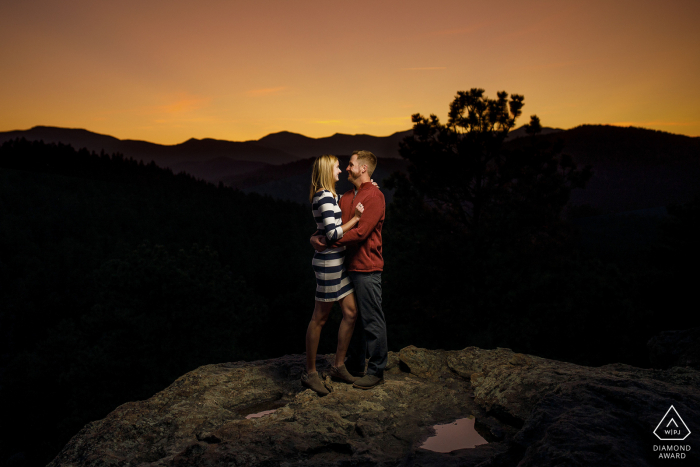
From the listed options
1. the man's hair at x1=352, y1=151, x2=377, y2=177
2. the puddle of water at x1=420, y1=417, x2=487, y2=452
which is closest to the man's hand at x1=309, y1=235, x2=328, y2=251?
the man's hair at x1=352, y1=151, x2=377, y2=177

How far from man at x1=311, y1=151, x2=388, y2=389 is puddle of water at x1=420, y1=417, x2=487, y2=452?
2.51 feet

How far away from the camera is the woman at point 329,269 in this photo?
3152 millimetres

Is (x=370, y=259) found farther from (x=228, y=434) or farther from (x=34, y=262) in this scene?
(x=34, y=262)

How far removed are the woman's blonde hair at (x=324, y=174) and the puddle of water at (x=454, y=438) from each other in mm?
1825

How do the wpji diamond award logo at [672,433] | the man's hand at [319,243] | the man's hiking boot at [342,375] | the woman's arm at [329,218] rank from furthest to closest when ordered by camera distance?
the man's hiking boot at [342,375]
the man's hand at [319,243]
the woman's arm at [329,218]
the wpji diamond award logo at [672,433]

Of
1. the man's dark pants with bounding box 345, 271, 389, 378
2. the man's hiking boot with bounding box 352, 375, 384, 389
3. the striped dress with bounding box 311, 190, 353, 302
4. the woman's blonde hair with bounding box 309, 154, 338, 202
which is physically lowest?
the man's hiking boot with bounding box 352, 375, 384, 389

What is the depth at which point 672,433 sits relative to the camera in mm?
1673

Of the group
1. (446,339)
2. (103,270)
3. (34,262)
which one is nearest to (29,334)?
(34,262)

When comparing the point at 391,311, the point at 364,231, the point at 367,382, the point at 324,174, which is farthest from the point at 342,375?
the point at 391,311

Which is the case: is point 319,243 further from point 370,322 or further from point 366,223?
point 370,322

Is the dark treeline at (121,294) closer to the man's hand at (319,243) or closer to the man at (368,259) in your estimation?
the man at (368,259)

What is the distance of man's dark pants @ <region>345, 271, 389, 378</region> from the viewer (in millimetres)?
3338

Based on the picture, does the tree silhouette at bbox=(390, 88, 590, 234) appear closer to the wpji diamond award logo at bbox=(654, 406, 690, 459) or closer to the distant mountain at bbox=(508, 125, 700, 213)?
the wpji diamond award logo at bbox=(654, 406, 690, 459)

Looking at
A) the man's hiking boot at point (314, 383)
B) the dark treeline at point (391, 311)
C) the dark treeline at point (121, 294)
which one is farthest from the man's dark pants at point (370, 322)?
the dark treeline at point (121, 294)
